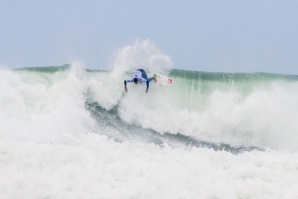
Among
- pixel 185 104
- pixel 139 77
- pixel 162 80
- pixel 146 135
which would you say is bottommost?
pixel 146 135

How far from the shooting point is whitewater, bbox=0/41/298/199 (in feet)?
24.8

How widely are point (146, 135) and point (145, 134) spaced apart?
4.5 inches

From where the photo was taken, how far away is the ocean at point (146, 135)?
7547 mm

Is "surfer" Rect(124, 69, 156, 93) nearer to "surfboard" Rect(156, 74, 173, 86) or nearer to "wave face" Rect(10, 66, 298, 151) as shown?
"wave face" Rect(10, 66, 298, 151)

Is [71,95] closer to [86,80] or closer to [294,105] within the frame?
[86,80]

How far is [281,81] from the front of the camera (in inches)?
594

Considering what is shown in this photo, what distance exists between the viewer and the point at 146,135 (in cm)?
1209

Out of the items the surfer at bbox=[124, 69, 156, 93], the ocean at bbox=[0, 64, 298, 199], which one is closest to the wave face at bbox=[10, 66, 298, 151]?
the ocean at bbox=[0, 64, 298, 199]

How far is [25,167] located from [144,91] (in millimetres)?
6476

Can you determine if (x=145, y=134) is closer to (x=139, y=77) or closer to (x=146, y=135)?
(x=146, y=135)

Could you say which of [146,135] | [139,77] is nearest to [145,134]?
[146,135]

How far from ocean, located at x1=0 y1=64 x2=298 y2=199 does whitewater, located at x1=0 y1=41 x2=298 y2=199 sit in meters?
0.03

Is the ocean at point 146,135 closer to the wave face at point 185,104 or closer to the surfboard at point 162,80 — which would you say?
the wave face at point 185,104

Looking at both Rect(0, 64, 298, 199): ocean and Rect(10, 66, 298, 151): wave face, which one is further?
Rect(10, 66, 298, 151): wave face
